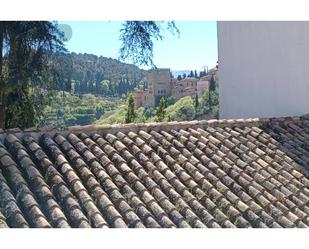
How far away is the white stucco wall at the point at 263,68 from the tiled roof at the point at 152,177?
2.05 metres

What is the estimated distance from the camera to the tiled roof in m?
4.81

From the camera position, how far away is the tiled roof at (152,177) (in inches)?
189

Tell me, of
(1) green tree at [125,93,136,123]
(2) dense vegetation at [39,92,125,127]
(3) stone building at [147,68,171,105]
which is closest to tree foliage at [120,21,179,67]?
(3) stone building at [147,68,171,105]

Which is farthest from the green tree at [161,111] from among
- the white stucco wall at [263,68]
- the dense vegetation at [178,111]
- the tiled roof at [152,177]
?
the tiled roof at [152,177]

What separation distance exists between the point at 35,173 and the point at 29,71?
3891 mm

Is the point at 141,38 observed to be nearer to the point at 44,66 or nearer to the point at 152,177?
the point at 44,66

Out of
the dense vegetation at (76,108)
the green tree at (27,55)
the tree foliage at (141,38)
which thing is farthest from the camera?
the tree foliage at (141,38)

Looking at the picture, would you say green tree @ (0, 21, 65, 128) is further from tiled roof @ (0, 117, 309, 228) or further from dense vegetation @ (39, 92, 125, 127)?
tiled roof @ (0, 117, 309, 228)

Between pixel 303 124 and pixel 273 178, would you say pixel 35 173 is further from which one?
pixel 303 124

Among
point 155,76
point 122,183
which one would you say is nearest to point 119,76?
point 155,76

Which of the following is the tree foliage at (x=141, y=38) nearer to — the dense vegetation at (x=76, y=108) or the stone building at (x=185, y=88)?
the dense vegetation at (x=76, y=108)

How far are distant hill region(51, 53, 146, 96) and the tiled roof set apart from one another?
2.51m

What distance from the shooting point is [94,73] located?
9516mm

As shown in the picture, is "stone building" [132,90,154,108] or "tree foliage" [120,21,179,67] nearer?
"tree foliage" [120,21,179,67]
